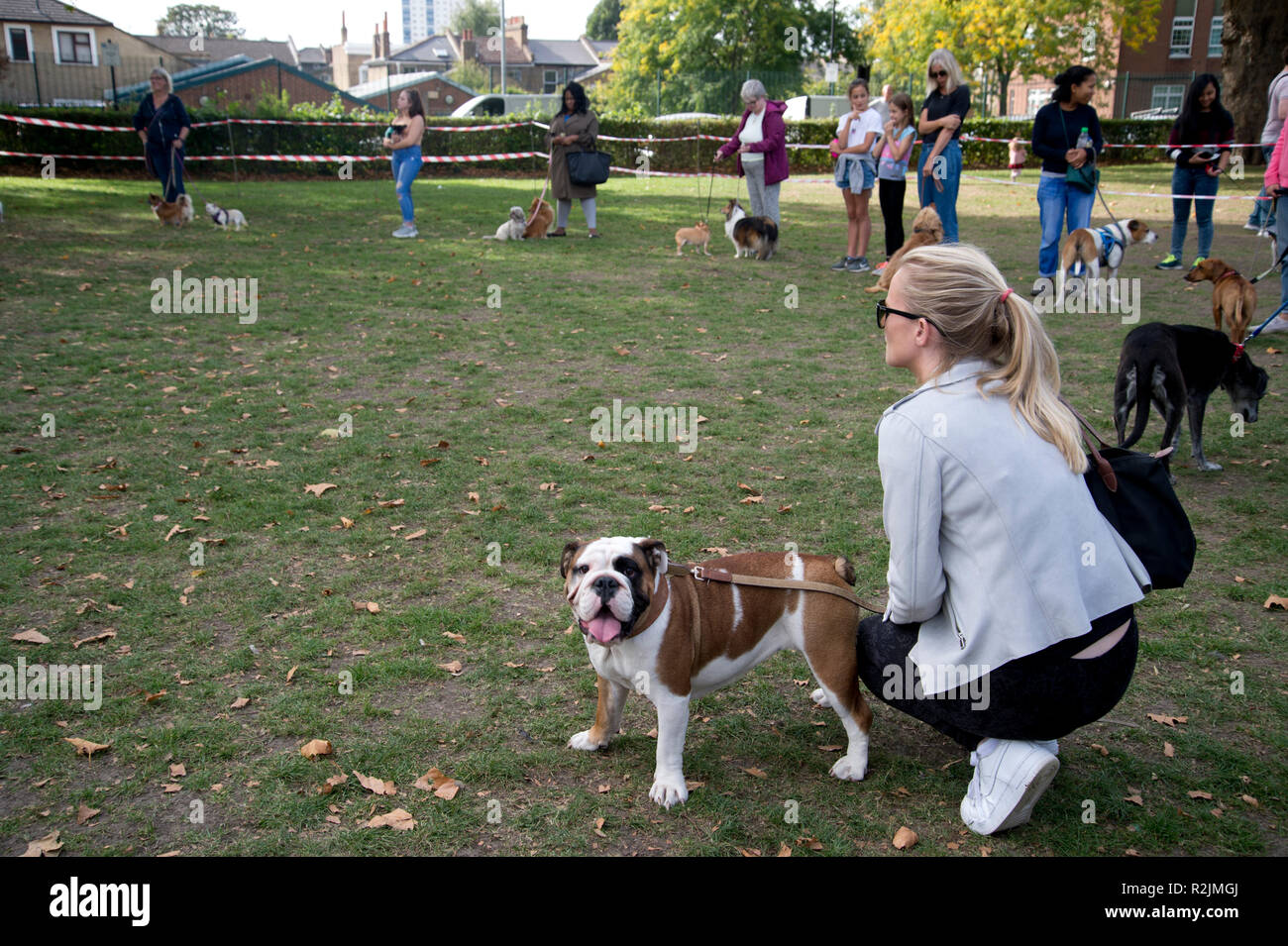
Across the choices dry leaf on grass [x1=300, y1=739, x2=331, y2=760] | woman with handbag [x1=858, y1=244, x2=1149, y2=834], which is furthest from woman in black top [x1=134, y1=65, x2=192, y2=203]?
woman with handbag [x1=858, y1=244, x2=1149, y2=834]

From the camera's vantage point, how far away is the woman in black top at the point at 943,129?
10.6 meters

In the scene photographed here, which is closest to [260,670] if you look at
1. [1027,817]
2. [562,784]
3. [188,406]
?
[562,784]

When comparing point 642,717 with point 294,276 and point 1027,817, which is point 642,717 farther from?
point 294,276

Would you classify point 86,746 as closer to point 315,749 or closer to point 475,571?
point 315,749

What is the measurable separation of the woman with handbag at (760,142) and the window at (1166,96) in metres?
47.1

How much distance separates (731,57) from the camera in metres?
56.6

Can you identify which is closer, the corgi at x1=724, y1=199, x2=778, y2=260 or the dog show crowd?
the dog show crowd

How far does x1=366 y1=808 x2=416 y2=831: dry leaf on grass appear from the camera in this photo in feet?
9.98

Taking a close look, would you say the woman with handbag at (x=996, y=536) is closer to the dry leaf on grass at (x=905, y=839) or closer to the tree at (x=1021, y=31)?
the dry leaf on grass at (x=905, y=839)

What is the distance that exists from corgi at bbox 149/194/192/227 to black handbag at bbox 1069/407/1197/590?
1650 centimetres

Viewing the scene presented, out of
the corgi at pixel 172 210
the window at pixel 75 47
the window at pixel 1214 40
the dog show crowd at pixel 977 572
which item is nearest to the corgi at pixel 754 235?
the corgi at pixel 172 210

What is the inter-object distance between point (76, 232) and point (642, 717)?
1487 cm

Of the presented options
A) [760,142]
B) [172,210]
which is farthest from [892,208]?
[172,210]

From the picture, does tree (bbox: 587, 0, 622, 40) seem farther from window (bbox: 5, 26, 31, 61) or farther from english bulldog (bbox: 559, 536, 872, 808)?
english bulldog (bbox: 559, 536, 872, 808)
